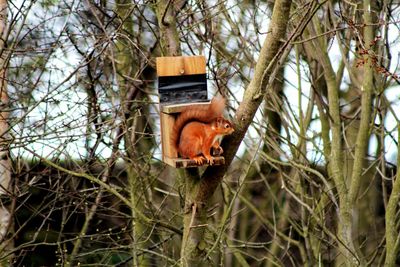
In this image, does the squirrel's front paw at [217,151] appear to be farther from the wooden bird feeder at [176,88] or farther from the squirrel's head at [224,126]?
the wooden bird feeder at [176,88]

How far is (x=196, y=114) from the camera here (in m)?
4.05

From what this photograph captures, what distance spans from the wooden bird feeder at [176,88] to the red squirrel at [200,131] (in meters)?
0.04

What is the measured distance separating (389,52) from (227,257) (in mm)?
3649

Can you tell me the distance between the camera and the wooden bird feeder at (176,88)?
13.4 feet

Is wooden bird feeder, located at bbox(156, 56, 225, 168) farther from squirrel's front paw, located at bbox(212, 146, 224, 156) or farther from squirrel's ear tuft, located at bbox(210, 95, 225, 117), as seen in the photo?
squirrel's front paw, located at bbox(212, 146, 224, 156)

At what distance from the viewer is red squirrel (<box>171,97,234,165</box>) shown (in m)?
3.88

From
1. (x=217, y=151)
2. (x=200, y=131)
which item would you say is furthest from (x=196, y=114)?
(x=217, y=151)

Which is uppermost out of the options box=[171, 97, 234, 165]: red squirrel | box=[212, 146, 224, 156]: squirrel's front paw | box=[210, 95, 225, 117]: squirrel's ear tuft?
box=[210, 95, 225, 117]: squirrel's ear tuft

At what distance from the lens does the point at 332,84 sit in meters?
5.86

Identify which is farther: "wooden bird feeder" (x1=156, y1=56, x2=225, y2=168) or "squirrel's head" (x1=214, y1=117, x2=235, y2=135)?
"wooden bird feeder" (x1=156, y1=56, x2=225, y2=168)

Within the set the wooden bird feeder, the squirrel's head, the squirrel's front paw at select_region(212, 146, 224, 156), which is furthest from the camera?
the wooden bird feeder

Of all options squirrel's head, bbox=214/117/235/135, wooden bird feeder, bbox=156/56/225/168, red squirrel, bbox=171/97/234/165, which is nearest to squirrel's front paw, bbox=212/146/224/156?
red squirrel, bbox=171/97/234/165

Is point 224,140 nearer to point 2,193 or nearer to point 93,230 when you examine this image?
point 2,193

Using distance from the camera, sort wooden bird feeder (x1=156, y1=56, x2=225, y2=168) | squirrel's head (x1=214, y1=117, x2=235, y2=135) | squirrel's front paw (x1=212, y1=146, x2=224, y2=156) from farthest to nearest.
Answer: wooden bird feeder (x1=156, y1=56, x2=225, y2=168) → squirrel's front paw (x1=212, y1=146, x2=224, y2=156) → squirrel's head (x1=214, y1=117, x2=235, y2=135)
